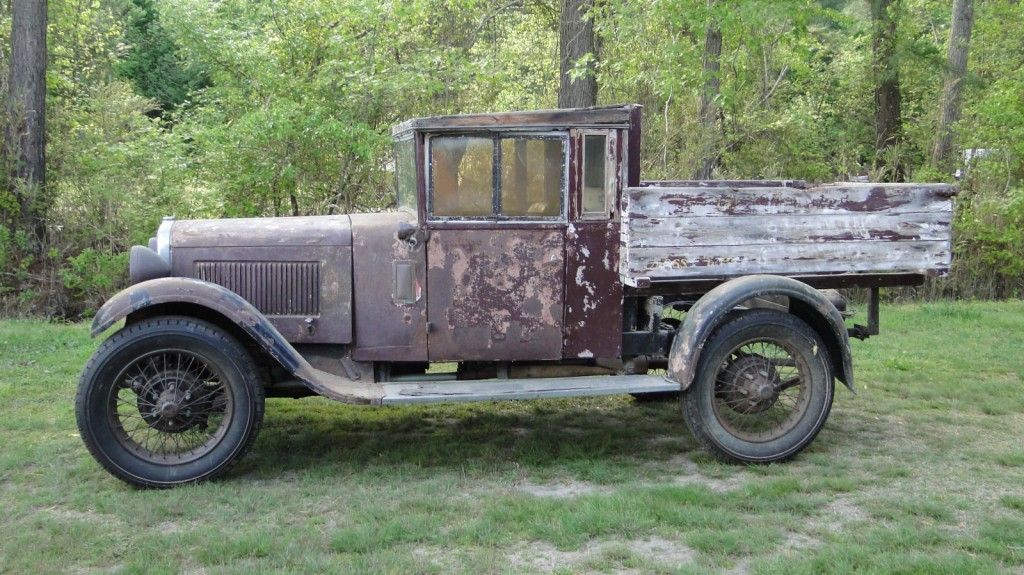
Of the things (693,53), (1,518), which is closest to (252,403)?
(1,518)

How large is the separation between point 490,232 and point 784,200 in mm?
1741

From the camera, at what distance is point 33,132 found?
430 inches

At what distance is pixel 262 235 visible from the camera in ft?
17.3

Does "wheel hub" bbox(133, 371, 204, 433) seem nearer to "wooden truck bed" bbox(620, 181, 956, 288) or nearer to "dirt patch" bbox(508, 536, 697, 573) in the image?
"dirt patch" bbox(508, 536, 697, 573)

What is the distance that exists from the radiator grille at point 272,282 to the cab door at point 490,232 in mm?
716

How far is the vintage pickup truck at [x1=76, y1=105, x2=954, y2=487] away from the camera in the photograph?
16.8 feet

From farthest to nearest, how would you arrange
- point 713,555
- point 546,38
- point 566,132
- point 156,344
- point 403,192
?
point 546,38 → point 403,192 → point 566,132 → point 156,344 → point 713,555

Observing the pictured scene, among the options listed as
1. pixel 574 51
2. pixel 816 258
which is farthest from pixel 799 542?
pixel 574 51

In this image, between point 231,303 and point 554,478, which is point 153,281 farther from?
point 554,478

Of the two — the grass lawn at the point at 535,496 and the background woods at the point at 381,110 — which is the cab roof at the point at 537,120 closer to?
the grass lawn at the point at 535,496

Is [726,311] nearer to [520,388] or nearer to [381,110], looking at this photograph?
[520,388]

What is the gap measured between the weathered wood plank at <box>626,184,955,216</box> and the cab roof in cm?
47

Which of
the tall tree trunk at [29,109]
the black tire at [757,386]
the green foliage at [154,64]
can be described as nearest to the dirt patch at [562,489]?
the black tire at [757,386]

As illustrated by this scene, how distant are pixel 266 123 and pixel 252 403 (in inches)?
253
